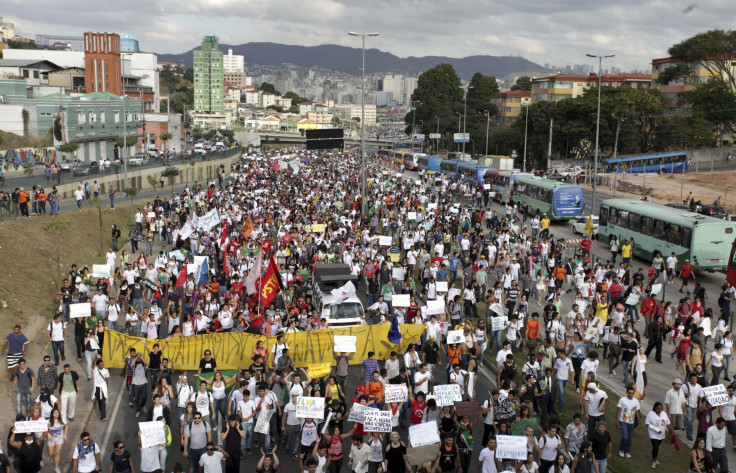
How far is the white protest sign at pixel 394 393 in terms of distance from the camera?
1231 cm

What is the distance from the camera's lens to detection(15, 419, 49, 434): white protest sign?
10.9 meters

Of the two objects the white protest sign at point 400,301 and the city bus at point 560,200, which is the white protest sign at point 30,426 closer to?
the white protest sign at point 400,301

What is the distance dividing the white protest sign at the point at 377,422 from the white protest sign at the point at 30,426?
4726 mm

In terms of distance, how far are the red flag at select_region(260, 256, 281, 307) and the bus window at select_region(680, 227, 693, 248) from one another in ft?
54.0

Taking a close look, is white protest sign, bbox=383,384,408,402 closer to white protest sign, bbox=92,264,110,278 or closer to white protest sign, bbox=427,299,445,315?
white protest sign, bbox=427,299,445,315

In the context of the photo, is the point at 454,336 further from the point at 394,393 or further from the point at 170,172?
the point at 170,172

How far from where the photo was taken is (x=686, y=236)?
2780cm

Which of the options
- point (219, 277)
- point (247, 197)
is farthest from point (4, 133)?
point (219, 277)

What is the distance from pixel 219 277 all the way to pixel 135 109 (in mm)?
63724

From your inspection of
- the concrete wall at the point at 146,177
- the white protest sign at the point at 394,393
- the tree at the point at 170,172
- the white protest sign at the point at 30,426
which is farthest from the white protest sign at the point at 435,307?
the tree at the point at 170,172

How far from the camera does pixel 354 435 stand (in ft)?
34.7

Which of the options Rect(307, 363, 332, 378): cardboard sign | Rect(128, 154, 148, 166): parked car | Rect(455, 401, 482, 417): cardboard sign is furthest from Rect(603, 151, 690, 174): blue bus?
Rect(455, 401, 482, 417): cardboard sign

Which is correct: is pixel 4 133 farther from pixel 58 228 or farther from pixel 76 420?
pixel 76 420

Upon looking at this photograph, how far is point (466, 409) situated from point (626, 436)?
9.70 ft
